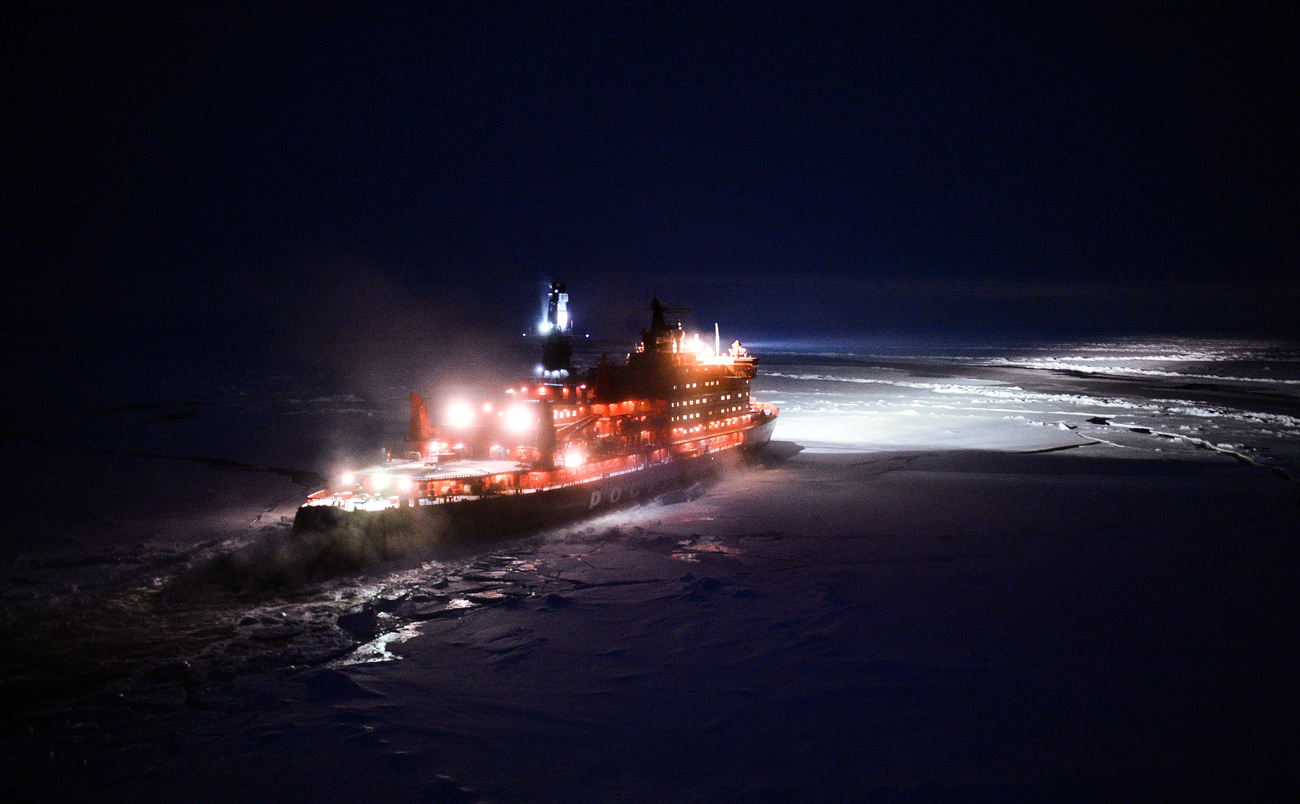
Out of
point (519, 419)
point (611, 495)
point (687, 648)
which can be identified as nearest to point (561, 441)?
point (519, 419)

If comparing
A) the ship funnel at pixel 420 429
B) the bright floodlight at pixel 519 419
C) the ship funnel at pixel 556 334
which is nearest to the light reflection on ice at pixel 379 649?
the bright floodlight at pixel 519 419

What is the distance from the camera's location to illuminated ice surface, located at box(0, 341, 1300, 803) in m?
10.0

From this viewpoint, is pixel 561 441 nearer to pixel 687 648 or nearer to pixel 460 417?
pixel 460 417

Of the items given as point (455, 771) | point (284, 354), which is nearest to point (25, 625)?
point (455, 771)

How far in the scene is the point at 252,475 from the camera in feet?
93.6

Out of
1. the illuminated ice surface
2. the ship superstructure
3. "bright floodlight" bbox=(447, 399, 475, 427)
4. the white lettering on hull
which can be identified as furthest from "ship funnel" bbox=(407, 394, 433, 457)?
the white lettering on hull

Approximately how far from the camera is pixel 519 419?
2620cm

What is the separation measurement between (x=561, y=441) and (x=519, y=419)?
201cm

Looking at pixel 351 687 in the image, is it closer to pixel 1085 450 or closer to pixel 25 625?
pixel 25 625

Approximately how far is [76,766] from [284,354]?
101 m

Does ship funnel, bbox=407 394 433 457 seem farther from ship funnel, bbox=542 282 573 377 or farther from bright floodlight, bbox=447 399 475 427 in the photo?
ship funnel, bbox=542 282 573 377

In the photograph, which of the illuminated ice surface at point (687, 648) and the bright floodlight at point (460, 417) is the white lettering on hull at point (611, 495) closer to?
the illuminated ice surface at point (687, 648)

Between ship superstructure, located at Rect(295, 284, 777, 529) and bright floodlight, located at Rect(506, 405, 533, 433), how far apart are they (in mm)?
41

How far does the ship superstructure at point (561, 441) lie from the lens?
2125 cm
